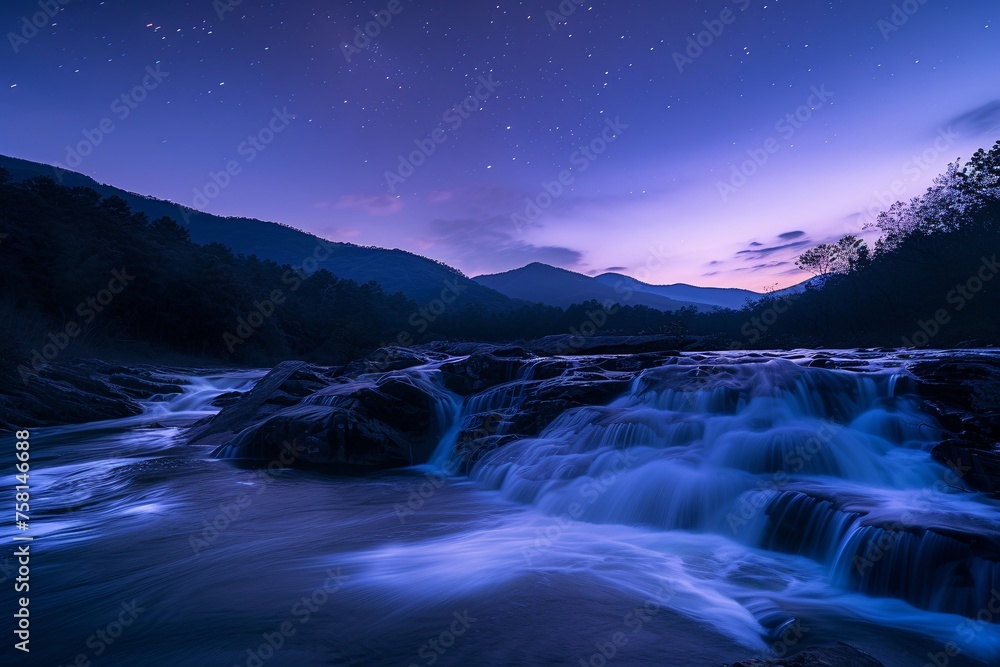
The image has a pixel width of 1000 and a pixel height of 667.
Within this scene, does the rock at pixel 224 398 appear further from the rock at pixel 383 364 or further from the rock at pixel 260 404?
the rock at pixel 383 364

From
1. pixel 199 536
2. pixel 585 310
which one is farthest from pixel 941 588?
pixel 585 310

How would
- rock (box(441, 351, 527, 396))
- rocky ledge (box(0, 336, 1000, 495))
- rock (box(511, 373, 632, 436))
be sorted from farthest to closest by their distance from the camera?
rock (box(441, 351, 527, 396)), rock (box(511, 373, 632, 436)), rocky ledge (box(0, 336, 1000, 495))

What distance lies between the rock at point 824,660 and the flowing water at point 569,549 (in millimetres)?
852

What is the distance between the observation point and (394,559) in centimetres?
604

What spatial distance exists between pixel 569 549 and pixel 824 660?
12.0ft

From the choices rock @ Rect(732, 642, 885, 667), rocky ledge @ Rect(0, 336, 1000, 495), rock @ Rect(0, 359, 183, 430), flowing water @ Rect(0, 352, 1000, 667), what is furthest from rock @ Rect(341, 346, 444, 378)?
rock @ Rect(732, 642, 885, 667)

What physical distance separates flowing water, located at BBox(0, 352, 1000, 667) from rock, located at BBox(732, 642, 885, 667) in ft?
2.79

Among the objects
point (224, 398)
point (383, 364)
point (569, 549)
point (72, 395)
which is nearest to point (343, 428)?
point (569, 549)

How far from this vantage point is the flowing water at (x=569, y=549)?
407cm

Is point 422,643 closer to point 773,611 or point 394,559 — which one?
point 394,559

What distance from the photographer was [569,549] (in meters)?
6.31

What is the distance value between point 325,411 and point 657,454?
742 centimetres

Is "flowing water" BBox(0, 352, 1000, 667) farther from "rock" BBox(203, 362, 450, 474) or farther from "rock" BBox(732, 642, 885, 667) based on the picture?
"rock" BBox(732, 642, 885, 667)

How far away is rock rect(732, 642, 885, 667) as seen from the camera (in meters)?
2.84
